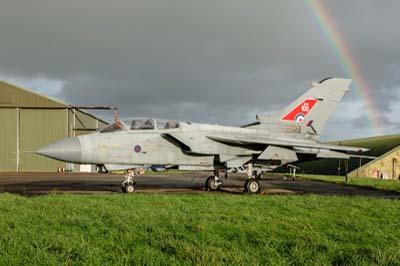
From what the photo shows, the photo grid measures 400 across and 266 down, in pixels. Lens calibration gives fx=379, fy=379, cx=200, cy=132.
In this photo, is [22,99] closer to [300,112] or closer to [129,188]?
[129,188]

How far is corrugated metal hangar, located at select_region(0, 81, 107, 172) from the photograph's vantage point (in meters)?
41.7

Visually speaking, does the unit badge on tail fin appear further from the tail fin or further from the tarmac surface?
the tarmac surface

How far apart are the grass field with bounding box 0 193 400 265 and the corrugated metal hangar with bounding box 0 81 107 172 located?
3541 cm

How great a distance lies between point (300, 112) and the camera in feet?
58.5

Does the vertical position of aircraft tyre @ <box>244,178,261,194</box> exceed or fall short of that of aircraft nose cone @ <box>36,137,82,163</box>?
it falls short

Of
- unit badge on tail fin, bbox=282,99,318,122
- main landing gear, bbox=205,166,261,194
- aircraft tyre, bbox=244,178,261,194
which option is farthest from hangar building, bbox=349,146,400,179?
aircraft tyre, bbox=244,178,261,194

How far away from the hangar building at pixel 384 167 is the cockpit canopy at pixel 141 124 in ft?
95.2

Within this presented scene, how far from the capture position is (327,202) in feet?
33.6

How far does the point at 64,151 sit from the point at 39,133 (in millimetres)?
32716

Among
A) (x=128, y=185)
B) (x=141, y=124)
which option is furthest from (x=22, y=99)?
(x=128, y=185)

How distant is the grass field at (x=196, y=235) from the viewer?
170 inches

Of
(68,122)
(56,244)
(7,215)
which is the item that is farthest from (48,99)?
(56,244)

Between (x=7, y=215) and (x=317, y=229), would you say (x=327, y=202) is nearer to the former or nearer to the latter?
(x=317, y=229)

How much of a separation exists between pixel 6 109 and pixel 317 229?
43.0m
